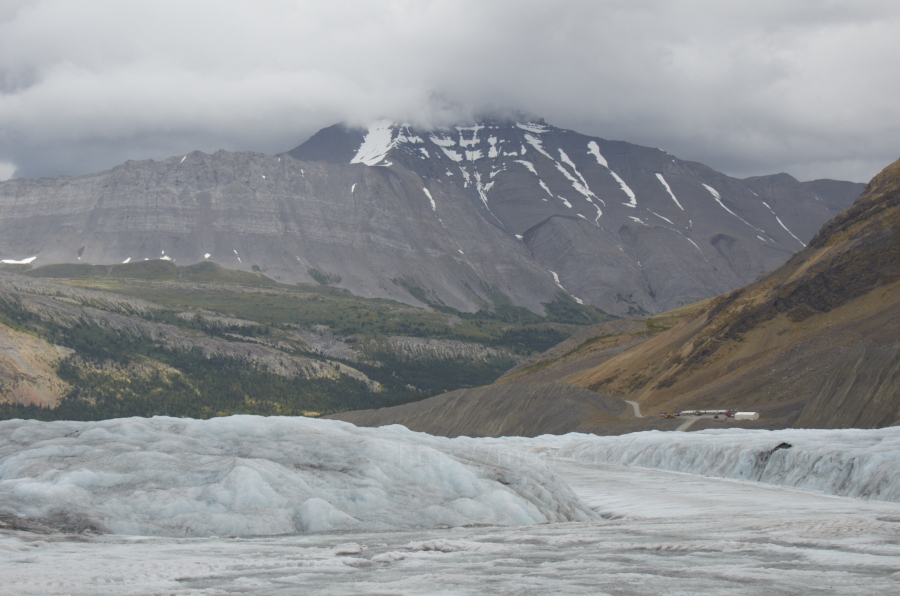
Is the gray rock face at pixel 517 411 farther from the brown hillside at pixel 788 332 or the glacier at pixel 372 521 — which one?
the glacier at pixel 372 521

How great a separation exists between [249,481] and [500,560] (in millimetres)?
8769

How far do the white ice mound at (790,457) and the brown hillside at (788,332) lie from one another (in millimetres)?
17985

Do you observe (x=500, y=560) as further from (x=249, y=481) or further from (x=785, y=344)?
(x=785, y=344)

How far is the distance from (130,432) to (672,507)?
20.9m

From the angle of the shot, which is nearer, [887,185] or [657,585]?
[657,585]

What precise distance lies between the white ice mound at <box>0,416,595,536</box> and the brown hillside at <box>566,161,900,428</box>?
160 ft

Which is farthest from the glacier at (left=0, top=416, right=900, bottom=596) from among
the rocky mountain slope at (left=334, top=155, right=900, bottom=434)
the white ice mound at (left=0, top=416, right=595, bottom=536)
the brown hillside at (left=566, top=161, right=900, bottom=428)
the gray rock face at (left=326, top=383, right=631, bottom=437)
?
the gray rock face at (left=326, top=383, right=631, bottom=437)

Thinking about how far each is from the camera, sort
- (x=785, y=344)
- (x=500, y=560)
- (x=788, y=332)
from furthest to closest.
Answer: (x=788, y=332), (x=785, y=344), (x=500, y=560)

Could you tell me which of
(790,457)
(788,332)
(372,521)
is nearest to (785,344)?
(788,332)

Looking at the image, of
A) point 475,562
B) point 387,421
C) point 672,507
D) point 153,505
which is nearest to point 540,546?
point 475,562

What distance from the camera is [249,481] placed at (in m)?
22.0

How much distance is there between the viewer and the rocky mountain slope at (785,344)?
261ft

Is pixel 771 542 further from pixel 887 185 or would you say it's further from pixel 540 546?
pixel 887 185

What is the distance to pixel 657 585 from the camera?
1407 cm
